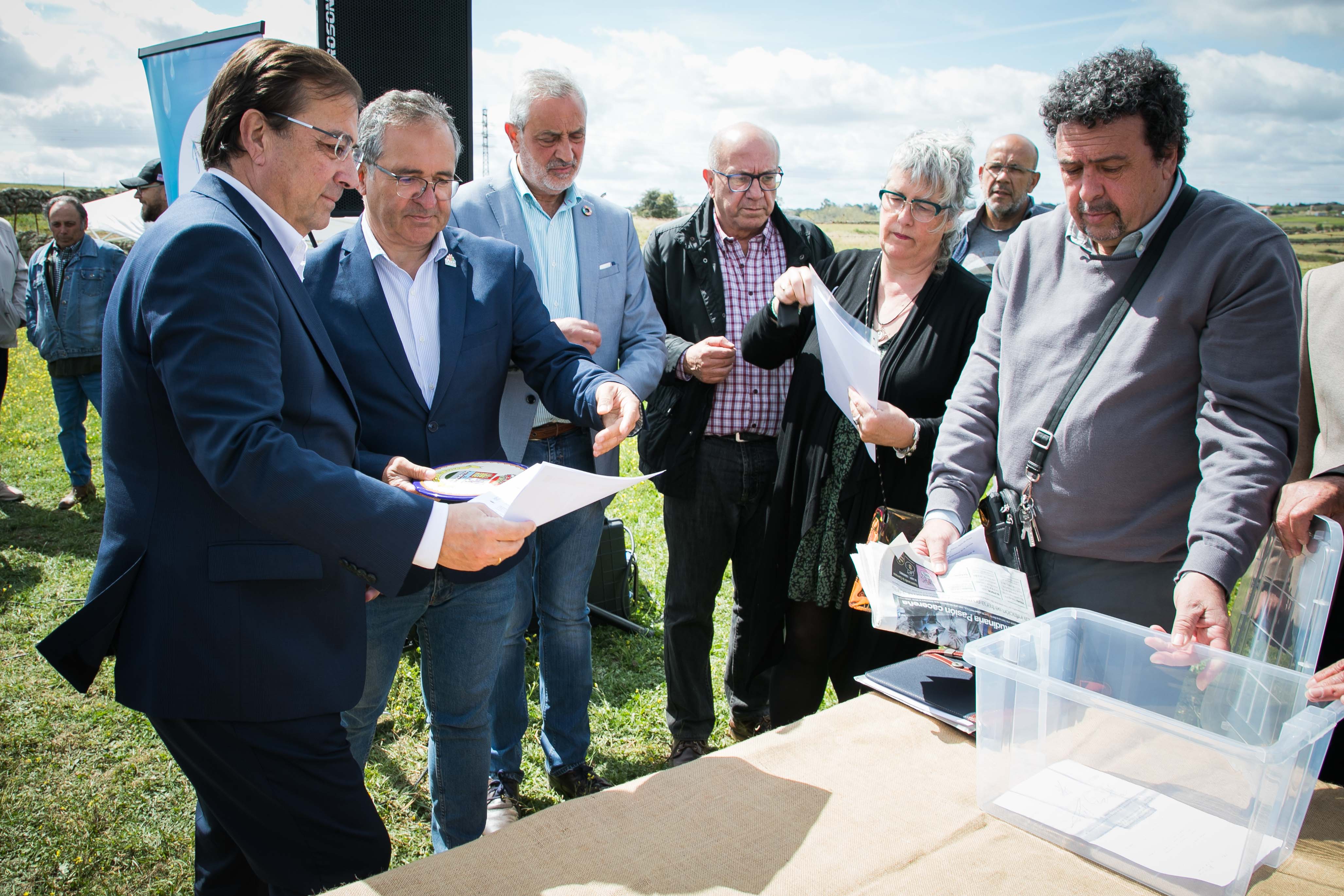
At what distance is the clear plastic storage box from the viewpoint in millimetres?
1126

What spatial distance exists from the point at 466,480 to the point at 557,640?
1.21 metres

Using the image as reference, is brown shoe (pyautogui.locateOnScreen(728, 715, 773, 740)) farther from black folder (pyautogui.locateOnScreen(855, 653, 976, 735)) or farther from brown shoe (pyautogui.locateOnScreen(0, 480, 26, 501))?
brown shoe (pyautogui.locateOnScreen(0, 480, 26, 501))

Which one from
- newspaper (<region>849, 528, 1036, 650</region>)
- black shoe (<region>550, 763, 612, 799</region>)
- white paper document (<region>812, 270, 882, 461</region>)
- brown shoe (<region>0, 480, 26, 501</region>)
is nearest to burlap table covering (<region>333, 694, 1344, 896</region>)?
newspaper (<region>849, 528, 1036, 650</region>)

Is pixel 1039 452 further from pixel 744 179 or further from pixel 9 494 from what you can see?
pixel 9 494

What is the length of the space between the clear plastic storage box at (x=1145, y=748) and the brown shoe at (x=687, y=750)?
174cm

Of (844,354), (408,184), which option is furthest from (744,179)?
(408,184)

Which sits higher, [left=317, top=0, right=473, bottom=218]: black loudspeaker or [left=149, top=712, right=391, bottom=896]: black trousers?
[left=317, top=0, right=473, bottom=218]: black loudspeaker

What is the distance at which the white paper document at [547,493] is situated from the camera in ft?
4.55

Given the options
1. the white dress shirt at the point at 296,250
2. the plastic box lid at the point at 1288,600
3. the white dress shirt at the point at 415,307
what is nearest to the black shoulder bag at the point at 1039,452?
the plastic box lid at the point at 1288,600

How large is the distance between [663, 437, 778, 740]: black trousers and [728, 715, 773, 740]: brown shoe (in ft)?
0.20

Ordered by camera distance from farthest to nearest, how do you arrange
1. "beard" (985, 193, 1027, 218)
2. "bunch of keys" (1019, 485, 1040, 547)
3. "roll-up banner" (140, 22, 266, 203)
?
1. "beard" (985, 193, 1027, 218)
2. "roll-up banner" (140, 22, 266, 203)
3. "bunch of keys" (1019, 485, 1040, 547)

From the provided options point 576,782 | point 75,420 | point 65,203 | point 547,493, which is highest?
point 65,203

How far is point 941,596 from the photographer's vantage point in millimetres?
1618

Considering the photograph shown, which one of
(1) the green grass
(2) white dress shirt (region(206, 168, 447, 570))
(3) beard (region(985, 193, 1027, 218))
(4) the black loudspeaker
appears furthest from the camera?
(3) beard (region(985, 193, 1027, 218))
